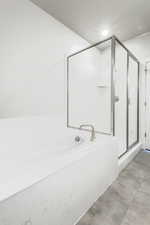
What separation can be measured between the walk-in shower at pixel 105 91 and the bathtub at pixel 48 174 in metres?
0.60

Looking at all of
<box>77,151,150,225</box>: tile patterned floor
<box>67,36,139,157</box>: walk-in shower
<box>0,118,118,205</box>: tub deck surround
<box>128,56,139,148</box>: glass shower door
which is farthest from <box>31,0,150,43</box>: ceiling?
<box>77,151,150,225</box>: tile patterned floor

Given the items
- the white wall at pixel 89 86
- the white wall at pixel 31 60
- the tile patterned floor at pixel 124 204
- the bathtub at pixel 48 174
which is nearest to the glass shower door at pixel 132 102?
the white wall at pixel 89 86

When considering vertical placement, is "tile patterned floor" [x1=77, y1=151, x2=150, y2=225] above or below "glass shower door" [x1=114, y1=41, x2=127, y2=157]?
below

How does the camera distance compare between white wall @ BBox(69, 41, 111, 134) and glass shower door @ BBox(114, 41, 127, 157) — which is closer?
glass shower door @ BBox(114, 41, 127, 157)

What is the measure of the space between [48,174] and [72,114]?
181cm

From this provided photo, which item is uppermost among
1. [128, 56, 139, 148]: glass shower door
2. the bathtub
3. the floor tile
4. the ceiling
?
the ceiling

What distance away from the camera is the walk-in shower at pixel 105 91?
2.23 meters

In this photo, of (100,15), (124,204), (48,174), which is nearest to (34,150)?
(48,174)

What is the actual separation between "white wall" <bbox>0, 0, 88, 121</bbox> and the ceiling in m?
0.17

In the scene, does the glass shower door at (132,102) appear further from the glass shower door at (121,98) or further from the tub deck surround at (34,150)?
the tub deck surround at (34,150)

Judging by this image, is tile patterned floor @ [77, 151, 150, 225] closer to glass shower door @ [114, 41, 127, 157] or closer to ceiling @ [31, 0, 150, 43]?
glass shower door @ [114, 41, 127, 157]

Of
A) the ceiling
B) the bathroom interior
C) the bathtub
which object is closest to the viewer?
the bathtub

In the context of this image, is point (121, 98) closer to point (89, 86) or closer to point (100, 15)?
point (89, 86)

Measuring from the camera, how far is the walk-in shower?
2.23 m
